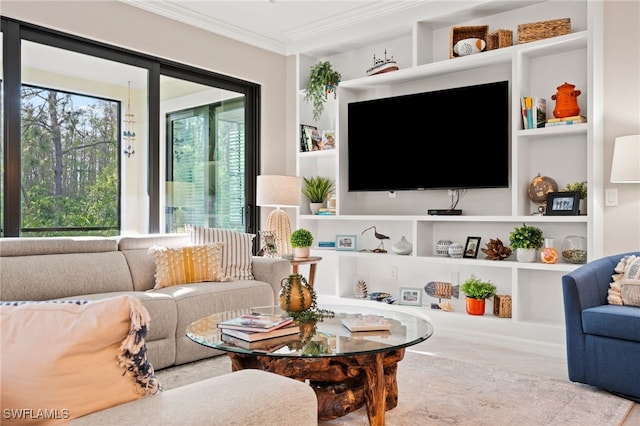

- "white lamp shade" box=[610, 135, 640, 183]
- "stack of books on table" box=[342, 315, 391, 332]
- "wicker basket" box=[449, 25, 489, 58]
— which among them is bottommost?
"stack of books on table" box=[342, 315, 391, 332]

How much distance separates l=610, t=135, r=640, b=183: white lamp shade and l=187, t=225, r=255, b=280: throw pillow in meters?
2.59

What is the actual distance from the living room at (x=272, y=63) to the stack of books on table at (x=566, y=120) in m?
0.14

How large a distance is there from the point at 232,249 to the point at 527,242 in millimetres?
2205

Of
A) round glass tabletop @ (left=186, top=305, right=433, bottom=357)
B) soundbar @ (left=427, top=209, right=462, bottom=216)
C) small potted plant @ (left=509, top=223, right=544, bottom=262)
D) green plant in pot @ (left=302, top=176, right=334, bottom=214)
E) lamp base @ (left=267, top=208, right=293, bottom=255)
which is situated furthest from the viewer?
green plant in pot @ (left=302, top=176, right=334, bottom=214)

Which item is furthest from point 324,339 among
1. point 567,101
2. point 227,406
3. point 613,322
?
point 567,101

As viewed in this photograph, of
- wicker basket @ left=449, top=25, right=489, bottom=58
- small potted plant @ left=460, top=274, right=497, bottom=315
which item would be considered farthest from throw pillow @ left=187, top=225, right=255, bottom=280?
wicker basket @ left=449, top=25, right=489, bottom=58

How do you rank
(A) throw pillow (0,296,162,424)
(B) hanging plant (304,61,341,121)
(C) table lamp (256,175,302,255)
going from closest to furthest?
(A) throw pillow (0,296,162,424) → (C) table lamp (256,175,302,255) → (B) hanging plant (304,61,341,121)

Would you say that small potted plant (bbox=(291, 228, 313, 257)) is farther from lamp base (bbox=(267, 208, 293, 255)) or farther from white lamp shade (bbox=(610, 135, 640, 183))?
white lamp shade (bbox=(610, 135, 640, 183))

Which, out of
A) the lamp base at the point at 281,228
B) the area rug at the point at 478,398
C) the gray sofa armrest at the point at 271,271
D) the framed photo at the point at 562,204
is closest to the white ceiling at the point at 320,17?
the framed photo at the point at 562,204

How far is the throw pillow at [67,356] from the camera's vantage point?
36.3 inches

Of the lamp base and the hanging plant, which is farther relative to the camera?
the hanging plant

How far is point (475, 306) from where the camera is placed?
406 centimetres

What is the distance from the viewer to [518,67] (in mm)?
3877

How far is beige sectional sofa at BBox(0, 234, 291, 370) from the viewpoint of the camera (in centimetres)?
298
